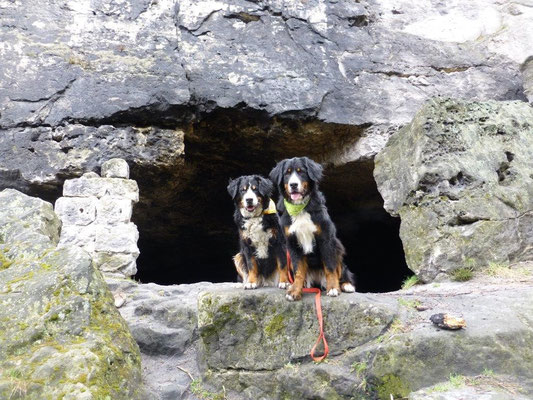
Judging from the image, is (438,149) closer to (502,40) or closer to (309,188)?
(309,188)

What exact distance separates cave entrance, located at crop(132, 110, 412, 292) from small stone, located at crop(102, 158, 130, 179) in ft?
1.13

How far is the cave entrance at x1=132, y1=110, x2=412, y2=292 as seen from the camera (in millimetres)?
7098

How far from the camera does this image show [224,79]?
22.4 ft

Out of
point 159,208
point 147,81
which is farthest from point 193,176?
point 147,81

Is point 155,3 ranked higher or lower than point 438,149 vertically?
higher

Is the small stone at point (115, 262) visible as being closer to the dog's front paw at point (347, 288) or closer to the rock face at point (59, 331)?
the rock face at point (59, 331)

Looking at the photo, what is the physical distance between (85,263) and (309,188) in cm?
187

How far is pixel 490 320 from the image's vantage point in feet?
12.4

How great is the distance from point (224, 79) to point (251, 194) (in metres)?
2.71

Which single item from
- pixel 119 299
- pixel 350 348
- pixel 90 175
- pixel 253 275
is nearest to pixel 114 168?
pixel 90 175

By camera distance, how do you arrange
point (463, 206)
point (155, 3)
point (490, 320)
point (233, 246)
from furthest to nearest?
point (233, 246), point (155, 3), point (463, 206), point (490, 320)

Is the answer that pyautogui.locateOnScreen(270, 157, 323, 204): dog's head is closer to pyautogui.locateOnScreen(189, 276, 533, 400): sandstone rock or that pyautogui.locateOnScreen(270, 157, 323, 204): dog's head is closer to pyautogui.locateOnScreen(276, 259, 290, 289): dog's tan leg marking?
pyautogui.locateOnScreen(276, 259, 290, 289): dog's tan leg marking

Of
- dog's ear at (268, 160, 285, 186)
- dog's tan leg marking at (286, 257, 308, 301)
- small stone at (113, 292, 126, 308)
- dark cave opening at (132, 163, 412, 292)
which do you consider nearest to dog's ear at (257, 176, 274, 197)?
dog's ear at (268, 160, 285, 186)

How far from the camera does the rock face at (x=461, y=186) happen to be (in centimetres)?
556
